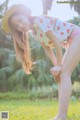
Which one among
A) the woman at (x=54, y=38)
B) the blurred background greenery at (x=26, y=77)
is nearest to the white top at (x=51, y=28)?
the woman at (x=54, y=38)

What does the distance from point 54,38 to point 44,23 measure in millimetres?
63

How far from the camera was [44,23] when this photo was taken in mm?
1335

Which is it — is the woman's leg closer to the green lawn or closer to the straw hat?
the green lawn

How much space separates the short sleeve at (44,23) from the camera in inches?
52.1

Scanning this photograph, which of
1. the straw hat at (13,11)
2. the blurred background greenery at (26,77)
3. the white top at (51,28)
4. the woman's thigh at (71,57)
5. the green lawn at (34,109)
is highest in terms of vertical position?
the straw hat at (13,11)

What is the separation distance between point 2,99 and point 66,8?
0.45m

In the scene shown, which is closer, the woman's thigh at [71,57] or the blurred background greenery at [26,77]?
the woman's thigh at [71,57]

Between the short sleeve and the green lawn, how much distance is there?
1.03 feet

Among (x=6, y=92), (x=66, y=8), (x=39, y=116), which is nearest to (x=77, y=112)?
(x=39, y=116)

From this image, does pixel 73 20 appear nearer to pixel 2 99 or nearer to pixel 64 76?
pixel 64 76

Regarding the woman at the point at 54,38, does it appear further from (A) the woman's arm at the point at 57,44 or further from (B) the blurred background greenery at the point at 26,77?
(B) the blurred background greenery at the point at 26,77

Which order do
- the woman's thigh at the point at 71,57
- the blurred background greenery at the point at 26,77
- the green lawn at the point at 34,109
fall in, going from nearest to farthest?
the woman's thigh at the point at 71,57, the green lawn at the point at 34,109, the blurred background greenery at the point at 26,77

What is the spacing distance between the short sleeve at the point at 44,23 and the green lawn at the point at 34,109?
0.31 metres

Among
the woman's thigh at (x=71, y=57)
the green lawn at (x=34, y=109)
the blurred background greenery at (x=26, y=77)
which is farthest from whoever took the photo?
the blurred background greenery at (x=26, y=77)
